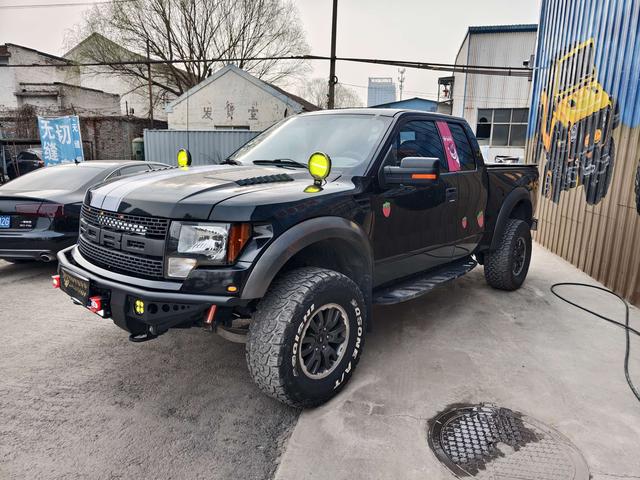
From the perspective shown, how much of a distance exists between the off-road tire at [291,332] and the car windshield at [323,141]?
0.97 metres

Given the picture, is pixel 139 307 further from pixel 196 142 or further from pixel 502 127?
pixel 502 127

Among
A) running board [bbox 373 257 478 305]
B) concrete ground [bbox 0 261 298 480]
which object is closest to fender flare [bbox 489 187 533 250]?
running board [bbox 373 257 478 305]

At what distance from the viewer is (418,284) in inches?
143

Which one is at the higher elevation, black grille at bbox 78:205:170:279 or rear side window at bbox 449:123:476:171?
rear side window at bbox 449:123:476:171

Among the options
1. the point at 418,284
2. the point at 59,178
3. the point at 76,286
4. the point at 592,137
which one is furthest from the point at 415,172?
the point at 59,178

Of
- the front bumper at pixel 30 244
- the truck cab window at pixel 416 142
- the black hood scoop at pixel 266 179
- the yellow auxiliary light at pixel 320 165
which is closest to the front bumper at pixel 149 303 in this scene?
the black hood scoop at pixel 266 179

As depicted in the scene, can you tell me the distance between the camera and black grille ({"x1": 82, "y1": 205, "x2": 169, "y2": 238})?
234 cm

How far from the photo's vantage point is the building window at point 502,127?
23.8 metres

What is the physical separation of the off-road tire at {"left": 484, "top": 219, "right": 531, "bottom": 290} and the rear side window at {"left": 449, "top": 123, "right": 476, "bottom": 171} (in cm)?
104

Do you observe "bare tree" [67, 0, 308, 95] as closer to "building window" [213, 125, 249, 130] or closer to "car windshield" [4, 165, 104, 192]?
"building window" [213, 125, 249, 130]

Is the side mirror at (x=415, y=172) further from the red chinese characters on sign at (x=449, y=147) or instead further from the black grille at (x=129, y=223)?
the black grille at (x=129, y=223)

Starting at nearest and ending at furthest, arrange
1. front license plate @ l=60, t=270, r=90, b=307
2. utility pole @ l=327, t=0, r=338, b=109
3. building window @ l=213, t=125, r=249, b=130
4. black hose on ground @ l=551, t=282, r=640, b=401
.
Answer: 1. front license plate @ l=60, t=270, r=90, b=307
2. black hose on ground @ l=551, t=282, r=640, b=401
3. utility pole @ l=327, t=0, r=338, b=109
4. building window @ l=213, t=125, r=249, b=130

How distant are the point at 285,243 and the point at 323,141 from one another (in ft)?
4.37

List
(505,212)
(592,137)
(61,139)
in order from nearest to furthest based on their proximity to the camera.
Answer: (505,212)
(592,137)
(61,139)
